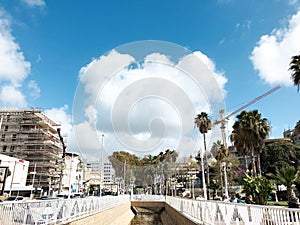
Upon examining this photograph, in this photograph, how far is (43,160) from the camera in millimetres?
59438

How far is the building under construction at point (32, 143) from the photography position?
193 feet

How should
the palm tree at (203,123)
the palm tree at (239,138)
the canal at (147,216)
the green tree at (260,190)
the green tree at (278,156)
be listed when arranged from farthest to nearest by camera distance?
1. the green tree at (278,156)
2. the palm tree at (203,123)
3. the canal at (147,216)
4. the palm tree at (239,138)
5. the green tree at (260,190)

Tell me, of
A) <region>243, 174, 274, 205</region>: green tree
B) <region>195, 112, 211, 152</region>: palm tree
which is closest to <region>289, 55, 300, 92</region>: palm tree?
<region>243, 174, 274, 205</region>: green tree

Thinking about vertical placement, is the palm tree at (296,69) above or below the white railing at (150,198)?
above

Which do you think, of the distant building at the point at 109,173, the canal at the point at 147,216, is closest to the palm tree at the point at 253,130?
the canal at the point at 147,216

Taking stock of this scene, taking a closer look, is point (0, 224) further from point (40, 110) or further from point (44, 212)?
point (40, 110)

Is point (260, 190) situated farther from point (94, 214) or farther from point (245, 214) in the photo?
Answer: point (245, 214)

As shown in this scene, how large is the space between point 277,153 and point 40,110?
58800mm

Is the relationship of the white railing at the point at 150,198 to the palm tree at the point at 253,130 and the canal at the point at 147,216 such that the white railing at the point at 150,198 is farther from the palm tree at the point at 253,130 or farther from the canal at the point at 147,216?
the palm tree at the point at 253,130

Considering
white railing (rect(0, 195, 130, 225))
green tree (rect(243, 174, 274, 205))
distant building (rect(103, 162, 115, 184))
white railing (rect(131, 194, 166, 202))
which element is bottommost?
white railing (rect(131, 194, 166, 202))

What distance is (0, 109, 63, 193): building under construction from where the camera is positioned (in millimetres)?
58781

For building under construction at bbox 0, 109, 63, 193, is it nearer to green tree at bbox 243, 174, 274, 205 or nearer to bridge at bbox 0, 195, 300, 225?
bridge at bbox 0, 195, 300, 225

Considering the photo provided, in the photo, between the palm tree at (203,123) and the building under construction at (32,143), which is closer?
the palm tree at (203,123)

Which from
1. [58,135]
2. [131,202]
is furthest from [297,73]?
[58,135]
